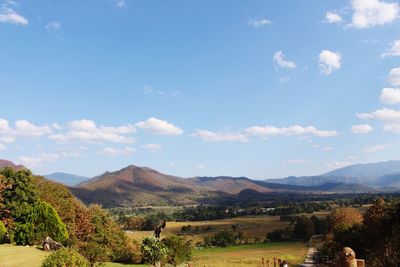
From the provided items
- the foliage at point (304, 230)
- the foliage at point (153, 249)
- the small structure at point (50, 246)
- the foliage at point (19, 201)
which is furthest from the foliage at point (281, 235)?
the small structure at point (50, 246)

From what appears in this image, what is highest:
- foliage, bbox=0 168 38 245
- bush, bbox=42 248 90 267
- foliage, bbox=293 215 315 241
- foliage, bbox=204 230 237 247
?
foliage, bbox=0 168 38 245

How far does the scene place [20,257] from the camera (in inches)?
1464

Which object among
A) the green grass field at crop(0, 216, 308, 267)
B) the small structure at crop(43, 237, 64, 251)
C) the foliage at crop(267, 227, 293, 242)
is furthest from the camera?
the foliage at crop(267, 227, 293, 242)

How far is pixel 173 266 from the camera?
50.3 m

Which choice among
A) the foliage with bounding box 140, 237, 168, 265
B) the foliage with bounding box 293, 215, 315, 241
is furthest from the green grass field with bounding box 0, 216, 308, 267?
the foliage with bounding box 293, 215, 315, 241

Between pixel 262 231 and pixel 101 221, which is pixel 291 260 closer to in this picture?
pixel 101 221

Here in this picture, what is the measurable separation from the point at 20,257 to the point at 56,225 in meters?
13.2

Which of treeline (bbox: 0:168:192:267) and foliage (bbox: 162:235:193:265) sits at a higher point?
treeline (bbox: 0:168:192:267)

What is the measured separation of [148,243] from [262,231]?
104910 mm

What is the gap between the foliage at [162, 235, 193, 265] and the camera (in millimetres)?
56188

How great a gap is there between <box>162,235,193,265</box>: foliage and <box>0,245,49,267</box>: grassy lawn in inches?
745

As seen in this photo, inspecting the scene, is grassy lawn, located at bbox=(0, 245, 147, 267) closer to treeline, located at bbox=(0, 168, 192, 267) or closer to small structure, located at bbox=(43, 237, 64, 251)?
small structure, located at bbox=(43, 237, 64, 251)

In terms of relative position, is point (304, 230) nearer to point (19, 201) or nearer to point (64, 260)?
point (19, 201)

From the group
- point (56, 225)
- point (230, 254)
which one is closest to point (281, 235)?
point (230, 254)
